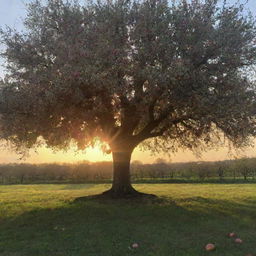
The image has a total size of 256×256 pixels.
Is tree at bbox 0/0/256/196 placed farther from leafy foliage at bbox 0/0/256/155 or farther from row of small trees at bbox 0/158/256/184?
row of small trees at bbox 0/158/256/184

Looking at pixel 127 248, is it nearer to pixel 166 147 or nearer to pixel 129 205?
pixel 129 205

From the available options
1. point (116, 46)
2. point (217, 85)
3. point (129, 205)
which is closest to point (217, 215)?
point (129, 205)

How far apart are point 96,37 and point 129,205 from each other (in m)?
9.04

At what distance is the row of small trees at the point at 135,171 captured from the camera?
5656 centimetres

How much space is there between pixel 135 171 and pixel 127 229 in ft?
157

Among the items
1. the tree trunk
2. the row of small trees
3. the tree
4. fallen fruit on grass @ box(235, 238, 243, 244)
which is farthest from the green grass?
the row of small trees

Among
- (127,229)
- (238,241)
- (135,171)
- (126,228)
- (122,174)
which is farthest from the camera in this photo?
(135,171)

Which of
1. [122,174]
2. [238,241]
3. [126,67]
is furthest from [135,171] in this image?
[238,241]

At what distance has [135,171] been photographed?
2371 inches

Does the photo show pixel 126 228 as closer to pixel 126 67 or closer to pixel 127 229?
pixel 127 229

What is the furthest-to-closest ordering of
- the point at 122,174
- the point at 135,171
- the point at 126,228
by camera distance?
the point at 135,171
the point at 122,174
the point at 126,228

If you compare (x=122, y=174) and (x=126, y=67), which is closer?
(x=126, y=67)

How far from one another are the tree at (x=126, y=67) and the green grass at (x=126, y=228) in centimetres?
406

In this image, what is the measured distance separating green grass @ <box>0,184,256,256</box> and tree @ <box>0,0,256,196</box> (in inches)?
160
